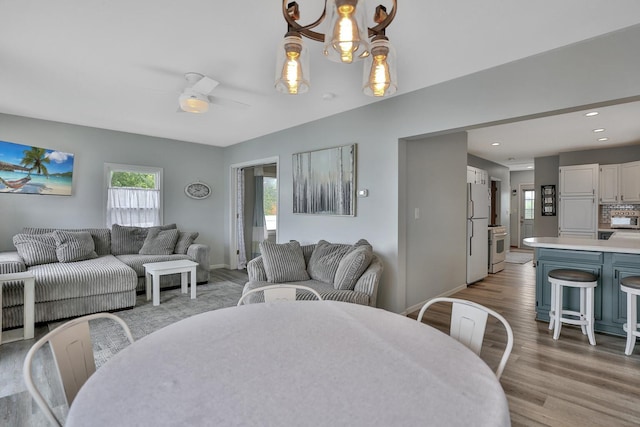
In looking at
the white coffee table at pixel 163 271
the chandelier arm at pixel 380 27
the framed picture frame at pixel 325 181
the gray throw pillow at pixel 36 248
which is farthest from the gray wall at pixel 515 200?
the gray throw pillow at pixel 36 248

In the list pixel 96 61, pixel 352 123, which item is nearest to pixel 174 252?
pixel 96 61

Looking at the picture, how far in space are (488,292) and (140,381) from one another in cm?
490

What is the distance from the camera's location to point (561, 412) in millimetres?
1928

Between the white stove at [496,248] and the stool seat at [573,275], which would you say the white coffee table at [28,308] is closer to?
the stool seat at [573,275]

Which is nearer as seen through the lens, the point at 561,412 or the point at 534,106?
the point at 561,412

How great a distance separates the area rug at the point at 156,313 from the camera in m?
2.86

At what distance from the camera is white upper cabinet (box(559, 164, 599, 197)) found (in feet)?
19.7

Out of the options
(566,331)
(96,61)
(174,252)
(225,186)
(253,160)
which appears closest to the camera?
(96,61)

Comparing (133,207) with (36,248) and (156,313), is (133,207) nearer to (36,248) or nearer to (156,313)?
(36,248)

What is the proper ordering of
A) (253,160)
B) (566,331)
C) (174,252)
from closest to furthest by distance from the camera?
(566,331) → (174,252) → (253,160)

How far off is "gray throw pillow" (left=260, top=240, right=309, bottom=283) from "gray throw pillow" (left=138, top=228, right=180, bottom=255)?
2.35 metres

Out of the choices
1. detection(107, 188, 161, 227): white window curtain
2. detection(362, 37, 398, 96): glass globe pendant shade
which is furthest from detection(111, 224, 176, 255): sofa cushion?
detection(362, 37, 398, 96): glass globe pendant shade

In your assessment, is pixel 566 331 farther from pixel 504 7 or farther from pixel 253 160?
pixel 253 160

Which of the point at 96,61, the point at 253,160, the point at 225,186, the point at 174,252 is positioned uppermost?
the point at 96,61
